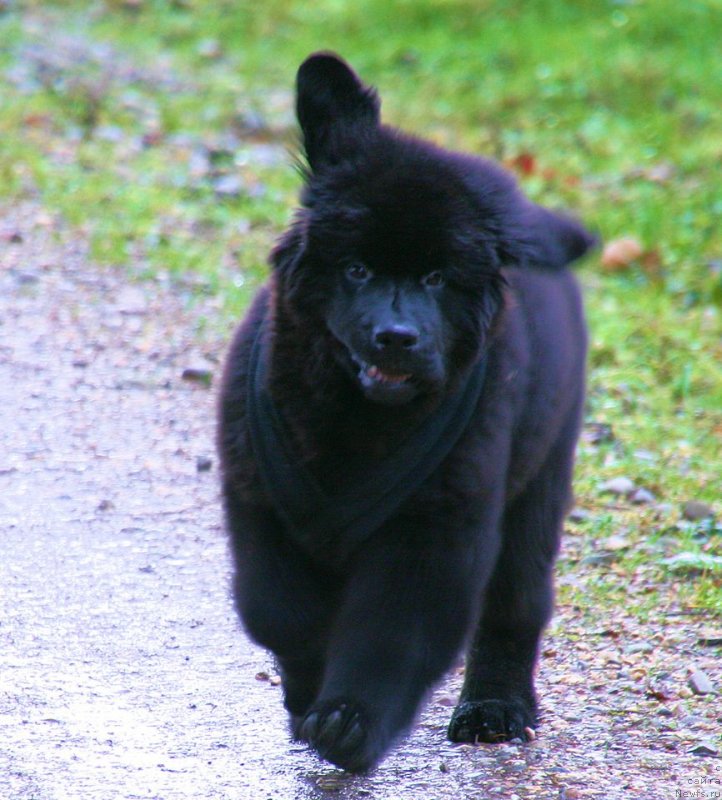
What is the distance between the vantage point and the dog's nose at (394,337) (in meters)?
3.20

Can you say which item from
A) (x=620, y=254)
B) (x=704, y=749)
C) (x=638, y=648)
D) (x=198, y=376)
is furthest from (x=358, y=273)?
(x=620, y=254)

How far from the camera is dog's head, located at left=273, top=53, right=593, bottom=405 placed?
326 cm

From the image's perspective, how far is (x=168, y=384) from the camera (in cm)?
635

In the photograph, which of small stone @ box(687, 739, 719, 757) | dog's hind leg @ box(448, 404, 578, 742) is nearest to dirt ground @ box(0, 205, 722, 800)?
small stone @ box(687, 739, 719, 757)

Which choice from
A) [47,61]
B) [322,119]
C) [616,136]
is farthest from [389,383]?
[47,61]

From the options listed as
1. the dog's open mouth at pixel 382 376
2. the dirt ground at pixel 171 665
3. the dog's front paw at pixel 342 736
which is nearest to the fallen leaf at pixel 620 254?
the dirt ground at pixel 171 665

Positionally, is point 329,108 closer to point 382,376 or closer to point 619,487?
point 382,376

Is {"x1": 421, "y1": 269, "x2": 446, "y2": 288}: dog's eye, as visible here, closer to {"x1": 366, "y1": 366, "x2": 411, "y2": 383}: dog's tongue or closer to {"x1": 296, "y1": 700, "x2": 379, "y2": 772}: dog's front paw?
{"x1": 366, "y1": 366, "x2": 411, "y2": 383}: dog's tongue

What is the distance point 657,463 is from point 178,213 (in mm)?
3581

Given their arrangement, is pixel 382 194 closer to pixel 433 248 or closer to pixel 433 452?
pixel 433 248

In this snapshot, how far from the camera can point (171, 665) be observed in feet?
13.4

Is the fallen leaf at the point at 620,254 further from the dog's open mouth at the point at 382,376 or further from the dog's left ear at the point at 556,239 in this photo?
the dog's open mouth at the point at 382,376

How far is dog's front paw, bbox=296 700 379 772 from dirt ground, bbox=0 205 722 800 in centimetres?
26

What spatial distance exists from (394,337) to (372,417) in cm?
29
